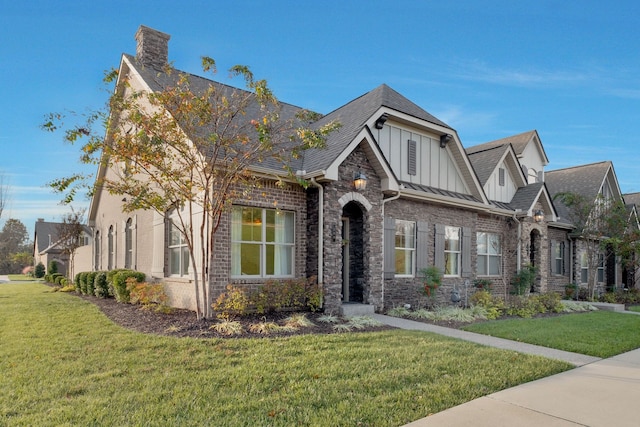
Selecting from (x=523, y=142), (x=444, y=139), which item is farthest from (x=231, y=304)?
(x=523, y=142)

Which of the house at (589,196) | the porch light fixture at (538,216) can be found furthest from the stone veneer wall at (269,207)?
the house at (589,196)

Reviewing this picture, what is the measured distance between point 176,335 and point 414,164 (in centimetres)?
905

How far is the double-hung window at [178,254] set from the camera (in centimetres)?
1123

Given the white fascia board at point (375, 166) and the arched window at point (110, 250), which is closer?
the white fascia board at point (375, 166)

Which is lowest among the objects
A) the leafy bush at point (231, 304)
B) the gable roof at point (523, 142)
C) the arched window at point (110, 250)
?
the leafy bush at point (231, 304)

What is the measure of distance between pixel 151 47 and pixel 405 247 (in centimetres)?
1068

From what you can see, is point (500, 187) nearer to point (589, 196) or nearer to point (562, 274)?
point (562, 274)

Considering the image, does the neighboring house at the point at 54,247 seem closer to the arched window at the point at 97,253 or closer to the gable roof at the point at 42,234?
the gable roof at the point at 42,234

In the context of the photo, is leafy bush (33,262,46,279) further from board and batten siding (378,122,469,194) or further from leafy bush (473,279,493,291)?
leafy bush (473,279,493,291)

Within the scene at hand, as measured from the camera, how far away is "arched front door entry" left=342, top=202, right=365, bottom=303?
12109 mm

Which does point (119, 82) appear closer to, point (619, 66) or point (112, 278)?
point (112, 278)

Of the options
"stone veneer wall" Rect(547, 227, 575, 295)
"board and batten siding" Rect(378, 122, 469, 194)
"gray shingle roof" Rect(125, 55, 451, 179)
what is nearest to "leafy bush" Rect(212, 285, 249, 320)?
"gray shingle roof" Rect(125, 55, 451, 179)

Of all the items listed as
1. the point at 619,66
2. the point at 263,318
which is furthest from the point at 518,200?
the point at 263,318

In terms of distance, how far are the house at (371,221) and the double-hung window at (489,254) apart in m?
0.04
